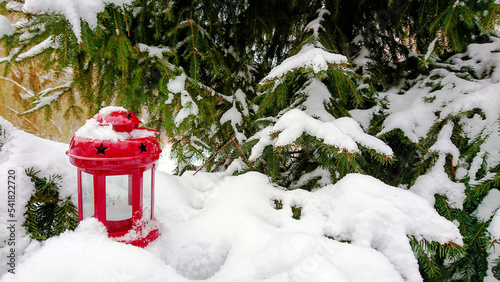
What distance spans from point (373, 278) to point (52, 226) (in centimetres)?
143

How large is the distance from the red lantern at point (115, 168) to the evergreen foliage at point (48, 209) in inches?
3.3

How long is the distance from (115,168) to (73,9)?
0.98 m

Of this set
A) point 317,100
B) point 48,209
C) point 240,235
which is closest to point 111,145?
point 48,209

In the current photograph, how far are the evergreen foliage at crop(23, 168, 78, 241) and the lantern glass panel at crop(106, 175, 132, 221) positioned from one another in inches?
6.3

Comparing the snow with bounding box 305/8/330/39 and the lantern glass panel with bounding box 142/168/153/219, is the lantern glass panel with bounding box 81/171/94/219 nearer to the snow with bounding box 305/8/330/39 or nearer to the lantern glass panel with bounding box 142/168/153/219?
the lantern glass panel with bounding box 142/168/153/219

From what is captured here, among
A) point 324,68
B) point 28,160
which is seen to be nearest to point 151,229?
point 28,160

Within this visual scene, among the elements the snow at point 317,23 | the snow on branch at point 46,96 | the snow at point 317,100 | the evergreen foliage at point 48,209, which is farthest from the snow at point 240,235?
the snow on branch at point 46,96

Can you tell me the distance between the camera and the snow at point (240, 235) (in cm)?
84

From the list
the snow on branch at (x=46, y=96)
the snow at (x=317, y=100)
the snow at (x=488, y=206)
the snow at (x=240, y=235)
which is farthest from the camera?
the snow on branch at (x=46, y=96)

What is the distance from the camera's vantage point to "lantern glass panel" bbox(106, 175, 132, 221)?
1.23 meters

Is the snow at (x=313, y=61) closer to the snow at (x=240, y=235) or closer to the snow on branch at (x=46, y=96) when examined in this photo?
the snow at (x=240, y=235)

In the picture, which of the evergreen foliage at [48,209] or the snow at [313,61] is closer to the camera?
the evergreen foliage at [48,209]

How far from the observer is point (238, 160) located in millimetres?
2119

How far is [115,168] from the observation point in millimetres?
1053
